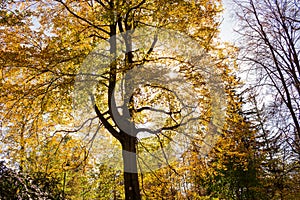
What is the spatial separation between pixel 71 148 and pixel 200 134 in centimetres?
402

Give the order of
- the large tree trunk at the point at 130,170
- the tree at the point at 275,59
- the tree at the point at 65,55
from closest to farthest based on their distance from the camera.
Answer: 1. the tree at the point at 275,59
2. the tree at the point at 65,55
3. the large tree trunk at the point at 130,170

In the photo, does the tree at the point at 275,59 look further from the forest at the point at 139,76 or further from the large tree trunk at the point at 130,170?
the large tree trunk at the point at 130,170

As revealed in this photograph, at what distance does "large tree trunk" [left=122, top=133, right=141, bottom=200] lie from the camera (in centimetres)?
725

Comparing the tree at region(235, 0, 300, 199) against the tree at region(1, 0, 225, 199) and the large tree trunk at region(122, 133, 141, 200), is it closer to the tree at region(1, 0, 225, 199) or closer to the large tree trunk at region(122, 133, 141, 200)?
the tree at region(1, 0, 225, 199)

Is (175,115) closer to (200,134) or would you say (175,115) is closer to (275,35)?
(200,134)

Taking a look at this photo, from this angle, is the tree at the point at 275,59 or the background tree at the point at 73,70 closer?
the tree at the point at 275,59

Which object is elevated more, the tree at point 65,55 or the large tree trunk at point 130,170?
the tree at point 65,55

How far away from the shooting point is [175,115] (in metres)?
8.15

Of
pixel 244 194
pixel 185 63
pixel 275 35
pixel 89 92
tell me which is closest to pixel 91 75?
pixel 89 92

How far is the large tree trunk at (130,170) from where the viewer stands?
7250 millimetres

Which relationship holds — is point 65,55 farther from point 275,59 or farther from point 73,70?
point 275,59

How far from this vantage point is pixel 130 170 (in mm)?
7484

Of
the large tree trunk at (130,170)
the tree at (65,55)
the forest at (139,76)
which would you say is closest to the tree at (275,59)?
the forest at (139,76)

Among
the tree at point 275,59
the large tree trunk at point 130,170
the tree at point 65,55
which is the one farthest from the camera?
the large tree trunk at point 130,170
